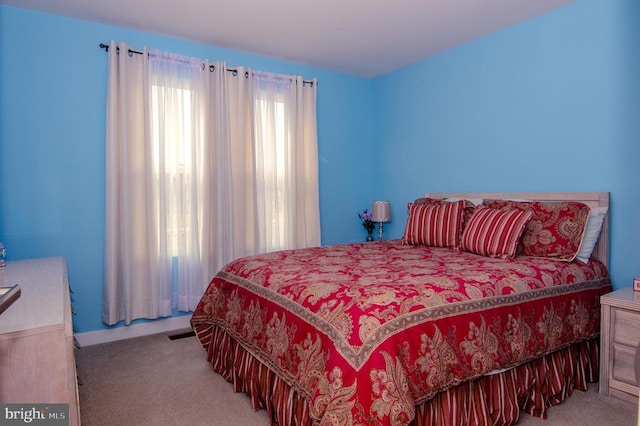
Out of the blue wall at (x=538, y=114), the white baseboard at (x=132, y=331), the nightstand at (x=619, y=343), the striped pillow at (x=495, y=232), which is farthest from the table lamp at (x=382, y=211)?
the nightstand at (x=619, y=343)

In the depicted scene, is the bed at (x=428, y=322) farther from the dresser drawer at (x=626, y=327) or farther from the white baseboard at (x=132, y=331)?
the white baseboard at (x=132, y=331)

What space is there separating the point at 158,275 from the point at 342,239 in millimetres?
2032

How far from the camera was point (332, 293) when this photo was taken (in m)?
1.78

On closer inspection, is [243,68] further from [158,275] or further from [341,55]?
[158,275]

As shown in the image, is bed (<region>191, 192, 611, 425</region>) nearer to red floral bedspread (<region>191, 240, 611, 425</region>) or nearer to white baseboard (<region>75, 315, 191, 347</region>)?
red floral bedspread (<region>191, 240, 611, 425</region>)

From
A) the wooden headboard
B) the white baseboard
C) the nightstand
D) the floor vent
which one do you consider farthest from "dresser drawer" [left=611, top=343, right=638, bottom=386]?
the white baseboard

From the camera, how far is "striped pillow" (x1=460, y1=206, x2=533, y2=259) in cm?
262

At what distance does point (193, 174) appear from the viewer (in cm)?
351

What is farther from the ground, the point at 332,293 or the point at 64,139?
the point at 64,139

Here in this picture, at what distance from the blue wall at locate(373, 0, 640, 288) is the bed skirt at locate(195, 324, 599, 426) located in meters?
0.76

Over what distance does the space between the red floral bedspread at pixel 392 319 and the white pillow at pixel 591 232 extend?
79 millimetres

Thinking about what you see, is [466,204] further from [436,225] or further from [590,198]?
[590,198]

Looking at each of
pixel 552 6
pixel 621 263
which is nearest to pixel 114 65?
pixel 552 6

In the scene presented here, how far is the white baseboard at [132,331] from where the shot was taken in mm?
3168
